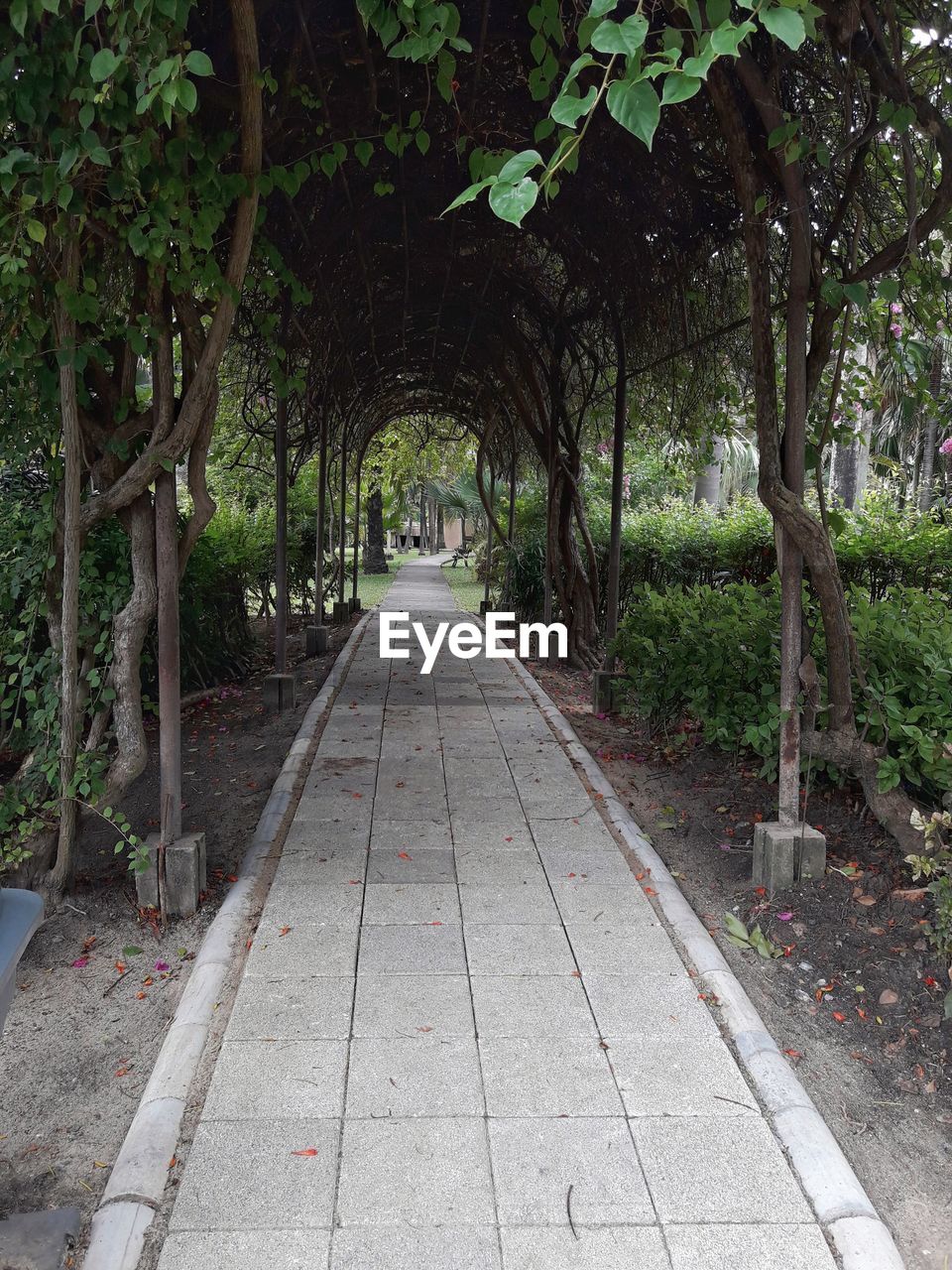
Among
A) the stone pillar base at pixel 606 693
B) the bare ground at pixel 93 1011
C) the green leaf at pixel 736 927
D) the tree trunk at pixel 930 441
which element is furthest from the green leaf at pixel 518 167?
the tree trunk at pixel 930 441

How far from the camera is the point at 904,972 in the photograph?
Answer: 3.08m

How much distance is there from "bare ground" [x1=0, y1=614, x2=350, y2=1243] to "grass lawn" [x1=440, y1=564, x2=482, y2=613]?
10856 mm

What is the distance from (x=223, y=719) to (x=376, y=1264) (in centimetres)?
545

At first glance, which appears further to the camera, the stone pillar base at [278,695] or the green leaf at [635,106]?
the stone pillar base at [278,695]

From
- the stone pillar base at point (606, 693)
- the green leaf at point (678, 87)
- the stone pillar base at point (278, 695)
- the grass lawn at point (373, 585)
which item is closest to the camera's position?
the green leaf at point (678, 87)

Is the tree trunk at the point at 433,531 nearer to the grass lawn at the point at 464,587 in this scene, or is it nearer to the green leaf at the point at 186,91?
the grass lawn at the point at 464,587

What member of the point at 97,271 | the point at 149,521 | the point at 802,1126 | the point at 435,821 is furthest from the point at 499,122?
the point at 802,1126

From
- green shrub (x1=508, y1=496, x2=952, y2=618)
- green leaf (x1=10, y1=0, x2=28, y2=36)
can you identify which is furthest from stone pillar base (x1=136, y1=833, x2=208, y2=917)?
green shrub (x1=508, y1=496, x2=952, y2=618)

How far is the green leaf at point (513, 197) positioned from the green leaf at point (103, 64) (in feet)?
4.55

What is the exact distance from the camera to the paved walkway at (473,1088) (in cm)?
196

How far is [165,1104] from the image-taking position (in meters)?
2.38

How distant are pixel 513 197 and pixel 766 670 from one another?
11.3 ft

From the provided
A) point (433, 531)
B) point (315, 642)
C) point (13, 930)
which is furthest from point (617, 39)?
point (433, 531)

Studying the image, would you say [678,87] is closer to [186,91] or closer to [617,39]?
[617,39]
